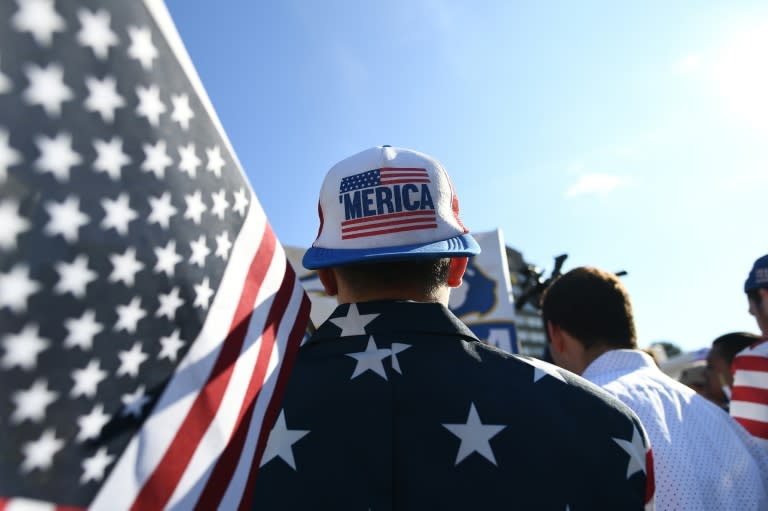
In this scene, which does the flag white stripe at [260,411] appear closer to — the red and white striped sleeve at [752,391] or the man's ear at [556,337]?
the man's ear at [556,337]

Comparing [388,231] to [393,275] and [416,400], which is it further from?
[416,400]

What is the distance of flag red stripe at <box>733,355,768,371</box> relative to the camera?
327 cm

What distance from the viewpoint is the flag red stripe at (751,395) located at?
3219 mm

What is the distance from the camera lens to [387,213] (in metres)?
1.53

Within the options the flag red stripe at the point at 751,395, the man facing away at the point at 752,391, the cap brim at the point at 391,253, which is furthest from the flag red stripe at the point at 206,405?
the flag red stripe at the point at 751,395

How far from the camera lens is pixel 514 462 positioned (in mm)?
1259

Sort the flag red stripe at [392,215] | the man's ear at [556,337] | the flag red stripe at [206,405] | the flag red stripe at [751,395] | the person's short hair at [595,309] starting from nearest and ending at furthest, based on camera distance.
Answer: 1. the flag red stripe at [206,405]
2. the flag red stripe at [392,215]
3. the person's short hair at [595,309]
4. the man's ear at [556,337]
5. the flag red stripe at [751,395]

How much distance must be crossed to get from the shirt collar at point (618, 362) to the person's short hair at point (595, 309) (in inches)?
3.5

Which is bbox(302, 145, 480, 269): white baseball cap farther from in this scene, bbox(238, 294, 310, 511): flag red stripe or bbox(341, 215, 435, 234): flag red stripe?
bbox(238, 294, 310, 511): flag red stripe

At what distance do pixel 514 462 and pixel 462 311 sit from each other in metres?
5.69

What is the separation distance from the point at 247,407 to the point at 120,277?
1.24 ft

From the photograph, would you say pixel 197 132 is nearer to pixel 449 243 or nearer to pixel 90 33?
pixel 90 33

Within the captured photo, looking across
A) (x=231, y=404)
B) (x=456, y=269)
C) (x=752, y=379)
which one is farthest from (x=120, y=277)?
(x=752, y=379)

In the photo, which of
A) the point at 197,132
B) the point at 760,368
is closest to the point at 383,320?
the point at 197,132
